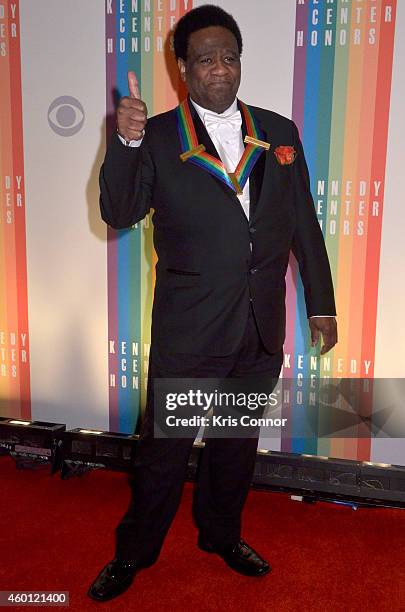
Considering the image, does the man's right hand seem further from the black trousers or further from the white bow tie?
the black trousers

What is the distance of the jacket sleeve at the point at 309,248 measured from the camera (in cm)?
175

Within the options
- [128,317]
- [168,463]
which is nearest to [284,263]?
[168,463]

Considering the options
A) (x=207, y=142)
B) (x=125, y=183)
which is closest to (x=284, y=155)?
(x=207, y=142)

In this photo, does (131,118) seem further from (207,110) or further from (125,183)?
(207,110)

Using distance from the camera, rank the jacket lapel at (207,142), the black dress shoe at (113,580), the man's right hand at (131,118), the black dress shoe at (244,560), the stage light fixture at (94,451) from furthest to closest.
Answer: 1. the stage light fixture at (94,451)
2. the black dress shoe at (244,560)
3. the black dress shoe at (113,580)
4. the jacket lapel at (207,142)
5. the man's right hand at (131,118)

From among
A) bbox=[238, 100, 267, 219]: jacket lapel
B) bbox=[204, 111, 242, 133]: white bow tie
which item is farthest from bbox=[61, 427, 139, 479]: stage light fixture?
bbox=[204, 111, 242, 133]: white bow tie

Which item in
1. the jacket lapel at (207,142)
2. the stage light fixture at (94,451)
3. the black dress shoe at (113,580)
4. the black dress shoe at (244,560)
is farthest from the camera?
the stage light fixture at (94,451)

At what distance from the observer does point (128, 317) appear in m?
2.62

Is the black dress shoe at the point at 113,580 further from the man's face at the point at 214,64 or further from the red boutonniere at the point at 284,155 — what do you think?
the man's face at the point at 214,64

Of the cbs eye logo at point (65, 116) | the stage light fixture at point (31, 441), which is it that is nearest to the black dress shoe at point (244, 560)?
the stage light fixture at point (31, 441)

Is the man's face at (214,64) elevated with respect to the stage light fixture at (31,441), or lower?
elevated

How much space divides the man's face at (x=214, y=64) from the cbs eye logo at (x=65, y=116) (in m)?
1.06

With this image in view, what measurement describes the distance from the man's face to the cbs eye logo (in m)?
1.06

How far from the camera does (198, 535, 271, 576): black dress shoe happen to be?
1840 mm
